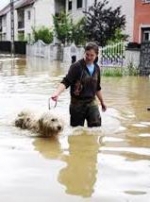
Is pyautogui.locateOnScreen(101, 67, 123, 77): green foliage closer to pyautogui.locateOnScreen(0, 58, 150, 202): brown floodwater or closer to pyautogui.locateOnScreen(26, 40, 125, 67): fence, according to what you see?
pyautogui.locateOnScreen(26, 40, 125, 67): fence

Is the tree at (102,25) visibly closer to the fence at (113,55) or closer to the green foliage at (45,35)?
the fence at (113,55)

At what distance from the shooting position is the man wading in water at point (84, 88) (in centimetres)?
809

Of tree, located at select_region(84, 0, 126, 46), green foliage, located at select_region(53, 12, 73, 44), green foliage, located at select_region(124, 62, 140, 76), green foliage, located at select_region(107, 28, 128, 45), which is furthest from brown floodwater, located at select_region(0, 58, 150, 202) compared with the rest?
green foliage, located at select_region(53, 12, 73, 44)

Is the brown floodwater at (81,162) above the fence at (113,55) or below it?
below

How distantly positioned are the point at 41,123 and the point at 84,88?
863 mm

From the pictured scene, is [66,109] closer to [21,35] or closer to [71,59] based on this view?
[71,59]

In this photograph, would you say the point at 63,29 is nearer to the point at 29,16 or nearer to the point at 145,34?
the point at 145,34

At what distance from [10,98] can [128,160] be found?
24.1 feet

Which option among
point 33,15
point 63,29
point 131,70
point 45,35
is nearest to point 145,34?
point 131,70

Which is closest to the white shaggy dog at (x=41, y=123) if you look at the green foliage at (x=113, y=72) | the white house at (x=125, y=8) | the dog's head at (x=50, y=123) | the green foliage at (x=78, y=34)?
the dog's head at (x=50, y=123)

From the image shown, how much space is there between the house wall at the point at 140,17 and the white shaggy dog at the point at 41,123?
23.0 metres

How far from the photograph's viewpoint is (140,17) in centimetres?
3219

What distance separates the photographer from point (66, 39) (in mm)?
39656

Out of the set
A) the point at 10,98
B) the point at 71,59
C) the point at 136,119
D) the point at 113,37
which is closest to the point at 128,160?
the point at 136,119
